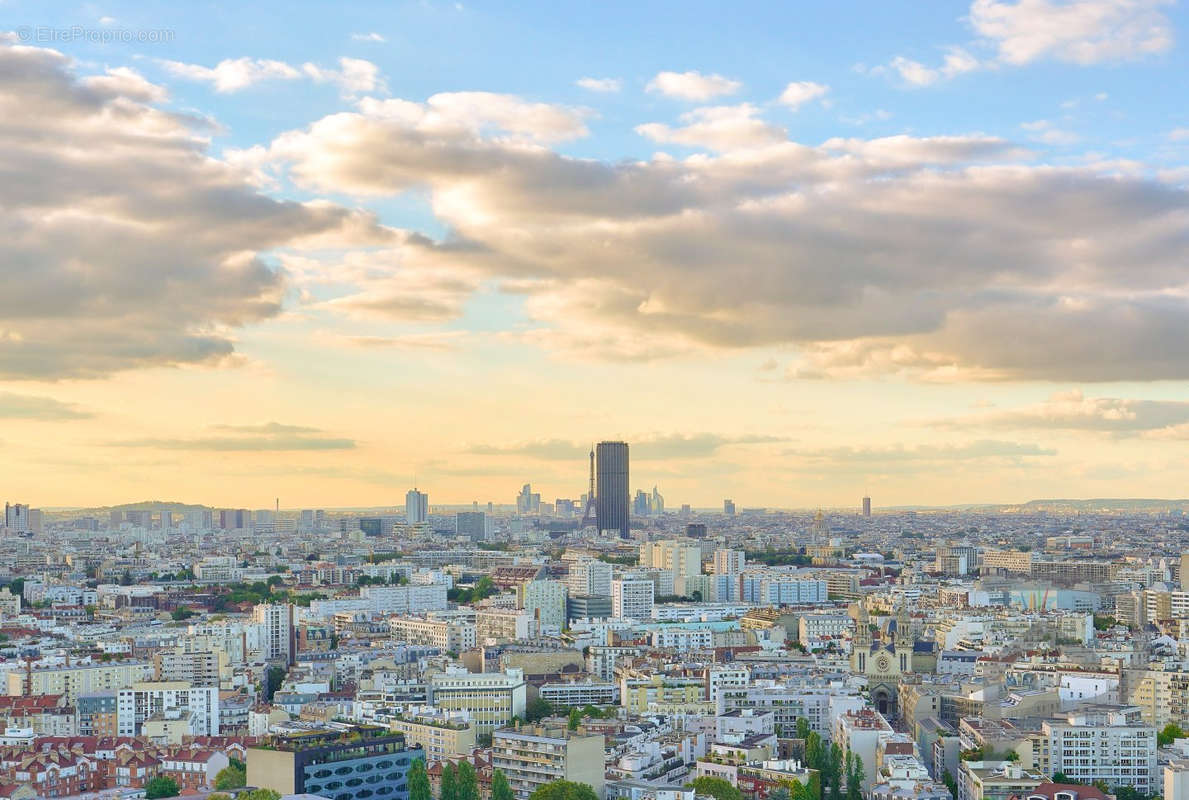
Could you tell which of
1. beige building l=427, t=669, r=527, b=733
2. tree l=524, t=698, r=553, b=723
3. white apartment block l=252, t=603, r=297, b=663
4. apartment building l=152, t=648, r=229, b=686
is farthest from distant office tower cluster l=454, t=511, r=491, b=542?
beige building l=427, t=669, r=527, b=733

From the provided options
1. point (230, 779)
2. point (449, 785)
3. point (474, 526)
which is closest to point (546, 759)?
point (449, 785)

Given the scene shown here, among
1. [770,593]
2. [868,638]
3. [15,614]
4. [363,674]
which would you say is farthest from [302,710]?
[770,593]

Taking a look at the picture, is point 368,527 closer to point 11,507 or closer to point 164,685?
point 11,507

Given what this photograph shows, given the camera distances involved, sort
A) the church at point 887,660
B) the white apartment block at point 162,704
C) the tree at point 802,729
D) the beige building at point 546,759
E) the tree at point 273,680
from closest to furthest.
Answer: the beige building at point 546,759 < the tree at point 802,729 < the white apartment block at point 162,704 < the church at point 887,660 < the tree at point 273,680

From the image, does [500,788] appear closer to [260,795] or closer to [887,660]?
[260,795]

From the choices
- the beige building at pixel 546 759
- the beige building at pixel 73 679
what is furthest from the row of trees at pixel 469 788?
the beige building at pixel 73 679

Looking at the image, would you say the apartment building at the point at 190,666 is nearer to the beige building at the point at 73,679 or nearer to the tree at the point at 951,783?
the beige building at the point at 73,679
